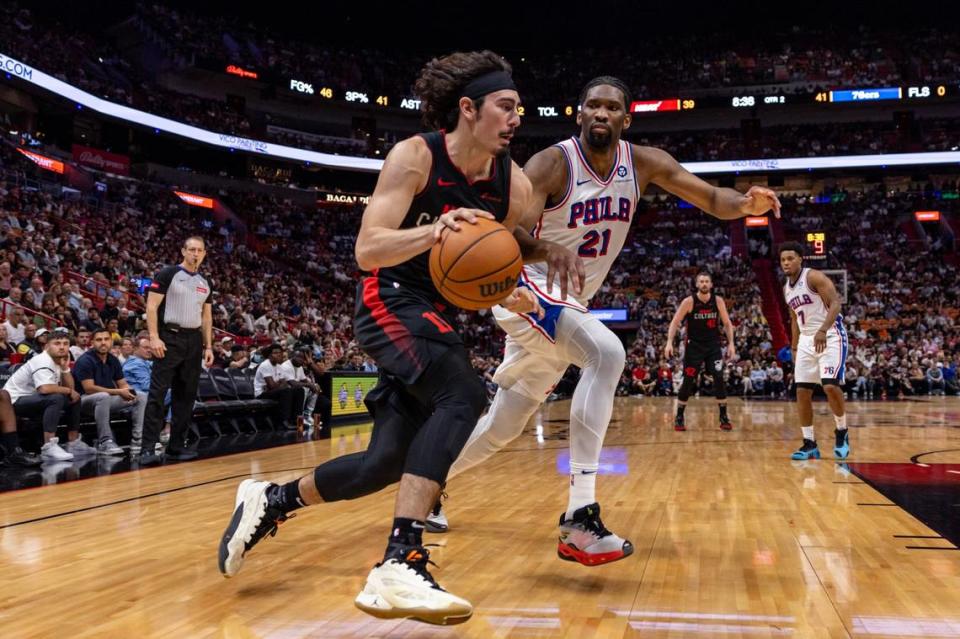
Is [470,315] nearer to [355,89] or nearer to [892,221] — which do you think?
[355,89]

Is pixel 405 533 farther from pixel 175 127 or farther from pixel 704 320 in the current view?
pixel 175 127

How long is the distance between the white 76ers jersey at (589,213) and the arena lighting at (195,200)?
2880cm

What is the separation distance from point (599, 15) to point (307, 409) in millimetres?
33445

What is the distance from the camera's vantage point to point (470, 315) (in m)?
30.2

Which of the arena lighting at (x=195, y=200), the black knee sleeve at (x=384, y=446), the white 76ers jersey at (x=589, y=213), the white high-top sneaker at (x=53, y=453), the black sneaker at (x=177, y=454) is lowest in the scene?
the black sneaker at (x=177, y=454)

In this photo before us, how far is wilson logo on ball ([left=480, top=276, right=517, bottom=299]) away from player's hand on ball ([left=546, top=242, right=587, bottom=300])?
29 cm

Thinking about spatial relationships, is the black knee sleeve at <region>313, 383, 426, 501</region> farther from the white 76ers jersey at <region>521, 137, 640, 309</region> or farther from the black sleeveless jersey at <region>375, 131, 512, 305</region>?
the white 76ers jersey at <region>521, 137, 640, 309</region>

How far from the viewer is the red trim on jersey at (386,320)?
8.48 ft

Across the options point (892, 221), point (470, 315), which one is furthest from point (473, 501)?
point (892, 221)

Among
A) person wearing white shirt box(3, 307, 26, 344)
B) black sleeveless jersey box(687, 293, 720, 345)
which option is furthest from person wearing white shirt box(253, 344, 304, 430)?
black sleeveless jersey box(687, 293, 720, 345)

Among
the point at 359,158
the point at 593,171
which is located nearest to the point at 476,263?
the point at 593,171

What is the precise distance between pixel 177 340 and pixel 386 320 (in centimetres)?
471

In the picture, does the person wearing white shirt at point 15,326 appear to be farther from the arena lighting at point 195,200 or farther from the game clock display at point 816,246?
the game clock display at point 816,246

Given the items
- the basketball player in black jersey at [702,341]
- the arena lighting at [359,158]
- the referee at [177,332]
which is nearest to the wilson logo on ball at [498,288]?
the referee at [177,332]
